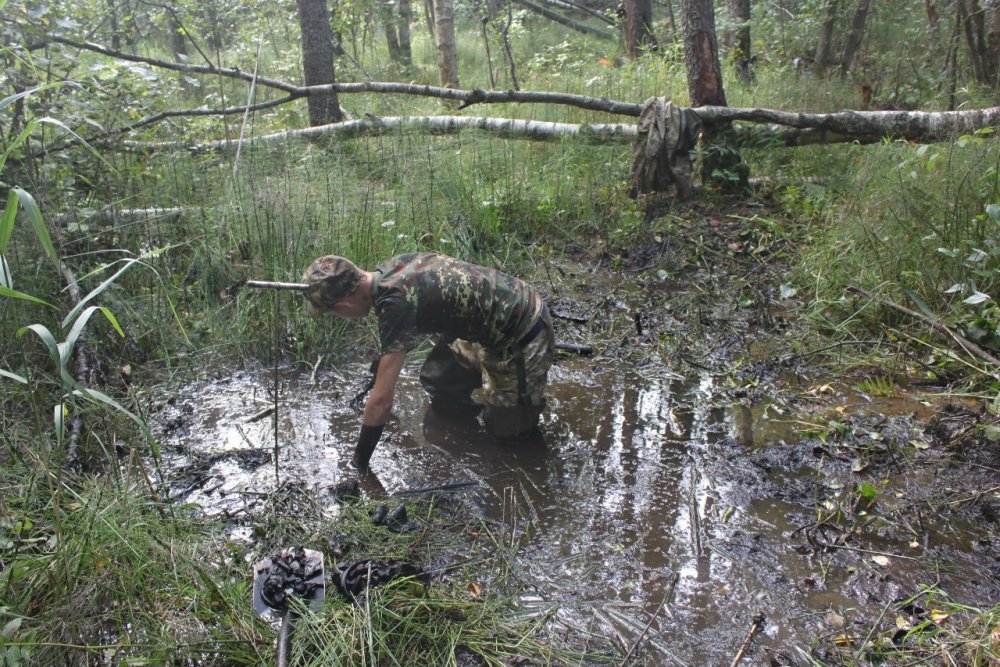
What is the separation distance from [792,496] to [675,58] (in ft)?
25.7

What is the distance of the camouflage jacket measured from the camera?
3.42 metres

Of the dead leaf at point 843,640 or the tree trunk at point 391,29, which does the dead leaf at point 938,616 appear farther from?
the tree trunk at point 391,29

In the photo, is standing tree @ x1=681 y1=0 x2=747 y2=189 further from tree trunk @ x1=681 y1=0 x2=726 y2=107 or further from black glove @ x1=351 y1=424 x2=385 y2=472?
black glove @ x1=351 y1=424 x2=385 y2=472

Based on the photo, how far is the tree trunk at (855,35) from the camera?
8.73 meters

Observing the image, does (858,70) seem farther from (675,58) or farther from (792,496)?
(792,496)

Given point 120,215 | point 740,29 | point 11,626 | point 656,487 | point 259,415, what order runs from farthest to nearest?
point 740,29 → point 120,215 → point 259,415 → point 656,487 → point 11,626

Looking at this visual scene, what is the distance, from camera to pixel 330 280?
130 inches

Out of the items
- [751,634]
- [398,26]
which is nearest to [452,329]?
[751,634]

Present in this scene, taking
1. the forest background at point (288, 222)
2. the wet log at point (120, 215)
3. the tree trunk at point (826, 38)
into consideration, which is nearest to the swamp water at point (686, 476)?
the forest background at point (288, 222)

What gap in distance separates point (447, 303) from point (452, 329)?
21 cm


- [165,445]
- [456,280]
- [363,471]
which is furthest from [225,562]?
[456,280]

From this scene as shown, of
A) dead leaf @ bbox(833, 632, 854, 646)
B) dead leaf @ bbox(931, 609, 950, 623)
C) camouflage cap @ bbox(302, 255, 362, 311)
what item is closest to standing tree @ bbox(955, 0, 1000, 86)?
dead leaf @ bbox(931, 609, 950, 623)

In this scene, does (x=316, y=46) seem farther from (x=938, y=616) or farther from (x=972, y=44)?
(x=938, y=616)

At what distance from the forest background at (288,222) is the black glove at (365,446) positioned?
0.79 m
